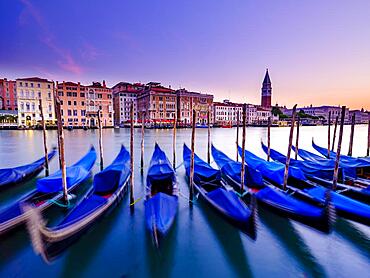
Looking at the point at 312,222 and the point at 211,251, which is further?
the point at 211,251

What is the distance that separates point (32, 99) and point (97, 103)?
29.5 feet

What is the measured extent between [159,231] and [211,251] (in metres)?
1.08

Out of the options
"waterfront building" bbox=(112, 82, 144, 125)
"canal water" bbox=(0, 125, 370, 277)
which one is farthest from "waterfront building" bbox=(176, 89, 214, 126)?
"canal water" bbox=(0, 125, 370, 277)

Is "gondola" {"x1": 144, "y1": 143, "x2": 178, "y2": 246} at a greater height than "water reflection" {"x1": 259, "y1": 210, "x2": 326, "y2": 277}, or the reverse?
"gondola" {"x1": 144, "y1": 143, "x2": 178, "y2": 246}

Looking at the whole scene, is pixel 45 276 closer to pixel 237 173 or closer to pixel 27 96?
pixel 237 173

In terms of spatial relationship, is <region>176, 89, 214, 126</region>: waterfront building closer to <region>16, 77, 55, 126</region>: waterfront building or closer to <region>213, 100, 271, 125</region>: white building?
<region>213, 100, 271, 125</region>: white building

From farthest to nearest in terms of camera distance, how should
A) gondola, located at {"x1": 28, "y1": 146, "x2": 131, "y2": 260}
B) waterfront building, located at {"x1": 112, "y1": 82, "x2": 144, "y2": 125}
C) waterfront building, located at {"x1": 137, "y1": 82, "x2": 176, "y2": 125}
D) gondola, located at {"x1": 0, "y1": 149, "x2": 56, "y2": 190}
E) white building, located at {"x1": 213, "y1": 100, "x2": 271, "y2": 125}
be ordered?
1. white building, located at {"x1": 213, "y1": 100, "x2": 271, "y2": 125}
2. waterfront building, located at {"x1": 112, "y1": 82, "x2": 144, "y2": 125}
3. waterfront building, located at {"x1": 137, "y1": 82, "x2": 176, "y2": 125}
4. gondola, located at {"x1": 0, "y1": 149, "x2": 56, "y2": 190}
5. gondola, located at {"x1": 28, "y1": 146, "x2": 131, "y2": 260}

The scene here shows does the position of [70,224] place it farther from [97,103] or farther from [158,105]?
[158,105]

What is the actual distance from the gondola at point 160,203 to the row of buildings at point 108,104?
56.7 ft

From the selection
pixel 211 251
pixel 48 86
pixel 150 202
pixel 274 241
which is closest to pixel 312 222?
pixel 274 241

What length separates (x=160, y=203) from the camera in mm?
3457

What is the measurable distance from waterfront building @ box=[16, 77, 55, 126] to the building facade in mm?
21525

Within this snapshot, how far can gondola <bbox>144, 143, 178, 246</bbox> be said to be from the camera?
2.87m

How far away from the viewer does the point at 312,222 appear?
2.95 m
